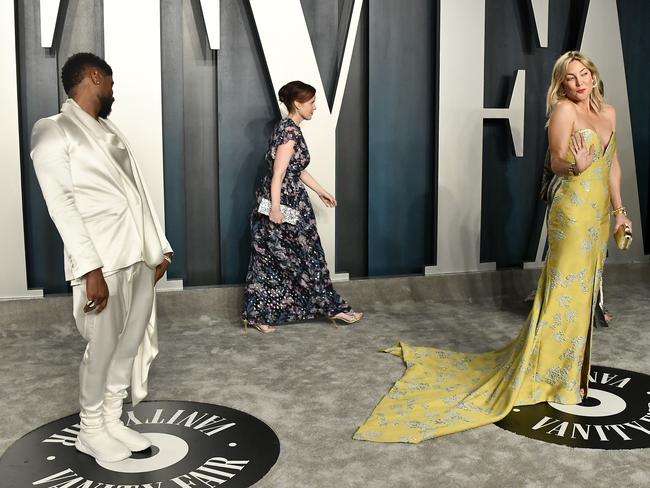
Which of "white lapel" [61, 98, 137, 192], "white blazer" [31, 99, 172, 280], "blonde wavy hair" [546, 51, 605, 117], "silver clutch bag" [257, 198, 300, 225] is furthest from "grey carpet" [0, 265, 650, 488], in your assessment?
"blonde wavy hair" [546, 51, 605, 117]

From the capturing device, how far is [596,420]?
3.43 m

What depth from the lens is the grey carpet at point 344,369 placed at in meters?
2.97

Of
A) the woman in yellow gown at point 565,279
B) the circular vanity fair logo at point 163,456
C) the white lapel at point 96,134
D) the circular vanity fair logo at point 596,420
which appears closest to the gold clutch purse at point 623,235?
the woman in yellow gown at point 565,279

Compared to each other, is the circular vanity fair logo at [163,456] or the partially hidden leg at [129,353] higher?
the partially hidden leg at [129,353]

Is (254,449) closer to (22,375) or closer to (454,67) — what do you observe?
(22,375)

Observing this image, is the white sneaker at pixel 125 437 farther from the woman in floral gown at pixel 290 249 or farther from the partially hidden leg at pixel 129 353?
the woman in floral gown at pixel 290 249

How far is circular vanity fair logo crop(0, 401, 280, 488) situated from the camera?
2.89 m

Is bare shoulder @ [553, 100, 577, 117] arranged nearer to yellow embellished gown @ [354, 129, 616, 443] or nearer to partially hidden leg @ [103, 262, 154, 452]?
yellow embellished gown @ [354, 129, 616, 443]

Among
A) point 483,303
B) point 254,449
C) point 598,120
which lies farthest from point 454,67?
point 254,449

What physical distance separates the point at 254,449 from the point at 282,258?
2030 millimetres

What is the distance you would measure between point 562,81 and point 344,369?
1.86m

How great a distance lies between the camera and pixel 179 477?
2.92 m

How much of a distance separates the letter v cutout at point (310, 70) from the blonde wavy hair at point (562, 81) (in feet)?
7.35

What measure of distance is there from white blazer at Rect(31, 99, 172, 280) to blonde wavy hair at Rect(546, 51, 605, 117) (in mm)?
1950
